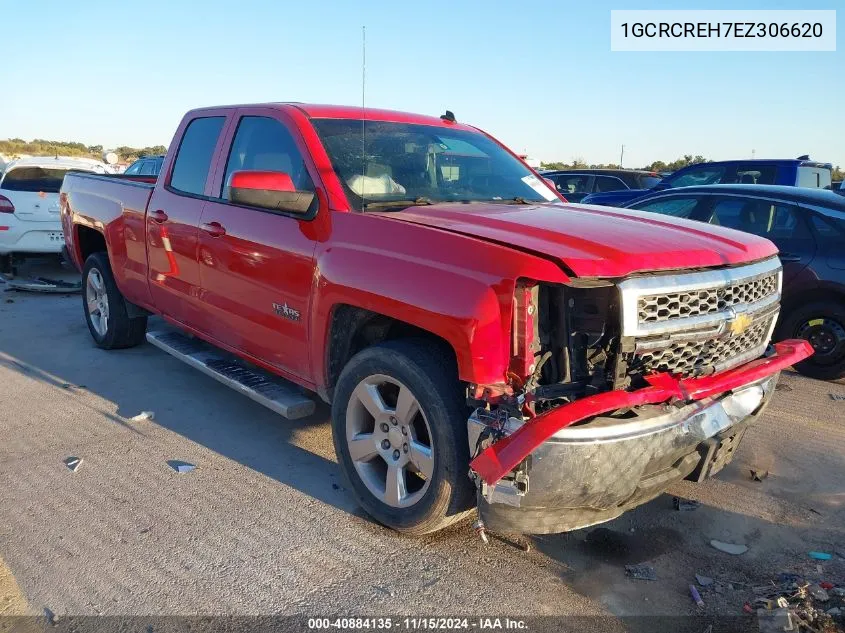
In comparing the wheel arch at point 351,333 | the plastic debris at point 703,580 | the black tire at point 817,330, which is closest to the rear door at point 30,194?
the wheel arch at point 351,333

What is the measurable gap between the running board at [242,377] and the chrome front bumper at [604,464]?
4.82 ft

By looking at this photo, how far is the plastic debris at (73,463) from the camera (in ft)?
13.2

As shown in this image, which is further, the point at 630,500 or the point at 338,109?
the point at 338,109

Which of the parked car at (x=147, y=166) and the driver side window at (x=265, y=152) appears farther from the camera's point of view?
the parked car at (x=147, y=166)

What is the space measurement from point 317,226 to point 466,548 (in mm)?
1756

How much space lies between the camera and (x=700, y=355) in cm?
296

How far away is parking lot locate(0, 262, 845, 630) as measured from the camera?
2879mm

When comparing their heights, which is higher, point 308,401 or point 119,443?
point 308,401

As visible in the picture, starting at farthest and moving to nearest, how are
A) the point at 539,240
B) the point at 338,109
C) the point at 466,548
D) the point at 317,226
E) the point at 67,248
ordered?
the point at 67,248 → the point at 338,109 → the point at 317,226 → the point at 466,548 → the point at 539,240

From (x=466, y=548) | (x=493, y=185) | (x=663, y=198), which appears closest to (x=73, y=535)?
(x=466, y=548)

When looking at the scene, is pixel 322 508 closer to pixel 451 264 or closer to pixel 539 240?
pixel 451 264

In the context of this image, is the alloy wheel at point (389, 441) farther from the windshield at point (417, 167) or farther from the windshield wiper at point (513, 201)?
the windshield wiper at point (513, 201)

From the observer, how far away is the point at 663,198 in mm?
7113

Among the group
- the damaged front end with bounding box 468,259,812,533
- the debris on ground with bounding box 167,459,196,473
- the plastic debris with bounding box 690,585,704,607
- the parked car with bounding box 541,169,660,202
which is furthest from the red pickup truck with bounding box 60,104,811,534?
the parked car with bounding box 541,169,660,202
